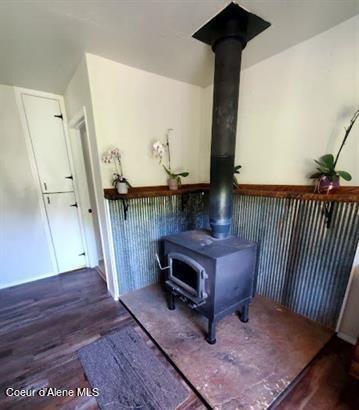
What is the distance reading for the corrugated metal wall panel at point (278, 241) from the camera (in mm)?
1482

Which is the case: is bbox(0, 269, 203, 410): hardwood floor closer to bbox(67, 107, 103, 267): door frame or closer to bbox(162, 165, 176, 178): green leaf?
bbox(67, 107, 103, 267): door frame

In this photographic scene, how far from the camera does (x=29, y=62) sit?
1.73 meters

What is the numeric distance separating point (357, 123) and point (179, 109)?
5.48ft

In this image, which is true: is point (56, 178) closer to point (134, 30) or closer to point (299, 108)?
point (134, 30)

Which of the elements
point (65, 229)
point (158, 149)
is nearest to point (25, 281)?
point (65, 229)

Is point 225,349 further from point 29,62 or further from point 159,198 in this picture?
point 29,62

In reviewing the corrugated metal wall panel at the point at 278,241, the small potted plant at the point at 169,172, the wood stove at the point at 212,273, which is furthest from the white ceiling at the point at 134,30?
the wood stove at the point at 212,273

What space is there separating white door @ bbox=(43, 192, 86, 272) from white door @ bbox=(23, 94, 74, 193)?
0.47ft

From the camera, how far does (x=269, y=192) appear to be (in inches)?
70.8

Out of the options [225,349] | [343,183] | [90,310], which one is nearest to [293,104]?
[343,183]

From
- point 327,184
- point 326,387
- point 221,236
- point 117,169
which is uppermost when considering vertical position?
point 117,169

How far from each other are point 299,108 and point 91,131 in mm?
1906

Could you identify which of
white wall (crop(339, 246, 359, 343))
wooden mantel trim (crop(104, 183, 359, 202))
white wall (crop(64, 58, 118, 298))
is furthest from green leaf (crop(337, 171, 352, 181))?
white wall (crop(64, 58, 118, 298))

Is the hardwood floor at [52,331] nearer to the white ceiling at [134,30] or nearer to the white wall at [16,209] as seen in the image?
the white wall at [16,209]
